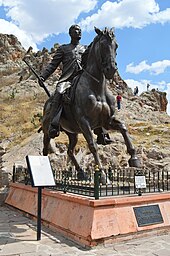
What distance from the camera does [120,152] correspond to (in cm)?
1642

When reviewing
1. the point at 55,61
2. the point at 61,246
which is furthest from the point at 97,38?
the point at 61,246

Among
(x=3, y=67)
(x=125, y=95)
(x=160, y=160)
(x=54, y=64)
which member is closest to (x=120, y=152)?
(x=160, y=160)

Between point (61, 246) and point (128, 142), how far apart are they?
8.94 feet

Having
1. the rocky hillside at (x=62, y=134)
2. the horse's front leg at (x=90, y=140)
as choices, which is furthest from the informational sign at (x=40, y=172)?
the rocky hillside at (x=62, y=134)

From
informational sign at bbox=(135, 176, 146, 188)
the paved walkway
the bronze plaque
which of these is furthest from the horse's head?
the paved walkway

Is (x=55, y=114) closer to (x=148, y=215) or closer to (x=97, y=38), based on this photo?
(x=97, y=38)

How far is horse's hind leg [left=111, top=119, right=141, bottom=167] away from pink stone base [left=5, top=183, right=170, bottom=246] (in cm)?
88

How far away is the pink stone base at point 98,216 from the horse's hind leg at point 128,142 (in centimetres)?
88

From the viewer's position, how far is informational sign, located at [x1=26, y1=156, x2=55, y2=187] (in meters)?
5.41

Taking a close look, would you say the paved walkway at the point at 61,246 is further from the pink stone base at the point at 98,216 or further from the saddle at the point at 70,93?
the saddle at the point at 70,93

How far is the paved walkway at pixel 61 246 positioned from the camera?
475cm

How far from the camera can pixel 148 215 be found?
5.78m

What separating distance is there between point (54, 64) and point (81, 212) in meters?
4.42

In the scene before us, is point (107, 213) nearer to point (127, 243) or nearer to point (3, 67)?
point (127, 243)
